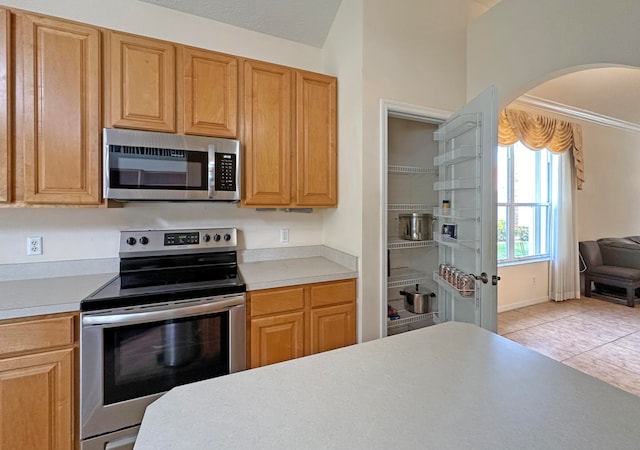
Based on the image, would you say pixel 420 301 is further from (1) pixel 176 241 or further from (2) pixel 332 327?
(1) pixel 176 241

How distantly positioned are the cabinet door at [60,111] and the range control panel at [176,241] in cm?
35

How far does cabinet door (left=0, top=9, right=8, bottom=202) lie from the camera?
1504 mm

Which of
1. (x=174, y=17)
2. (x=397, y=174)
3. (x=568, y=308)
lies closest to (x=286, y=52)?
(x=174, y=17)

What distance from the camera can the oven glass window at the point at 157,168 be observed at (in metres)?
1.71

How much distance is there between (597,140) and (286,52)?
5.43 m

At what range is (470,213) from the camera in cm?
191

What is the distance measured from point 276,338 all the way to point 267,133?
4.58ft

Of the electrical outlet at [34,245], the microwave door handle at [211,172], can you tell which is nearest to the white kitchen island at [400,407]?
the microwave door handle at [211,172]

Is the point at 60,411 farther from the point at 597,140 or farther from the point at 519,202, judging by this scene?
the point at 597,140

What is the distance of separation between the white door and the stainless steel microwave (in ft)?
4.97

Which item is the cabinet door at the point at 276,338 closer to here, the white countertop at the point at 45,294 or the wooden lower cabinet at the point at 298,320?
the wooden lower cabinet at the point at 298,320

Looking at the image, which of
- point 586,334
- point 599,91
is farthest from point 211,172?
point 599,91

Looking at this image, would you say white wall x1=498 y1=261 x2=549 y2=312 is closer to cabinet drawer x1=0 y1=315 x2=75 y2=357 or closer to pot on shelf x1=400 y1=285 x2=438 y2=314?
pot on shelf x1=400 y1=285 x2=438 y2=314

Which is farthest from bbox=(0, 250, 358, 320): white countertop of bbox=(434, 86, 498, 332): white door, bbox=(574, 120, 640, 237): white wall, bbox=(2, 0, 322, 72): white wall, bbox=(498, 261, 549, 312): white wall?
bbox=(574, 120, 640, 237): white wall
